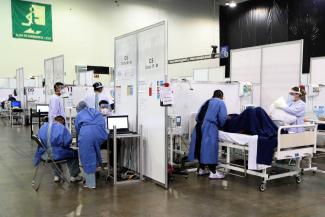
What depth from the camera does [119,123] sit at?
184 inches

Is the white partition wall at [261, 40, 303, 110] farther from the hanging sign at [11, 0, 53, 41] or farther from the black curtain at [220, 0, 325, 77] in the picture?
the hanging sign at [11, 0, 53, 41]

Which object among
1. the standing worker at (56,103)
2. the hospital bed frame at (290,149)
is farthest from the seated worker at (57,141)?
the hospital bed frame at (290,149)

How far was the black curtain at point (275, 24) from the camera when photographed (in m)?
11.4

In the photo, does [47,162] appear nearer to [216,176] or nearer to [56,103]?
[56,103]

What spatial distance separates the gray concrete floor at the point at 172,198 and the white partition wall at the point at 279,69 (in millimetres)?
1556

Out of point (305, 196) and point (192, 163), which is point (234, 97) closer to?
point (192, 163)

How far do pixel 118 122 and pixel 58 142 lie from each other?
2.85 feet

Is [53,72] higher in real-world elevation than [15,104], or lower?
higher

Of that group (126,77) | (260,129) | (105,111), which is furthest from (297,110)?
(105,111)

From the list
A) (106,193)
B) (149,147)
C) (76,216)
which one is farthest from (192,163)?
(76,216)

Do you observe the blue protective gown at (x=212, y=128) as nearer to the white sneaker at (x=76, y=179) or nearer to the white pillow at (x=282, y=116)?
the white pillow at (x=282, y=116)

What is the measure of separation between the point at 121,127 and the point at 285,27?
9.82 m

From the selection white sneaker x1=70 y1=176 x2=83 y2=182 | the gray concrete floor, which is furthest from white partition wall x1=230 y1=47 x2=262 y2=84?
white sneaker x1=70 y1=176 x2=83 y2=182

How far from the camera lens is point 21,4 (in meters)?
13.8
